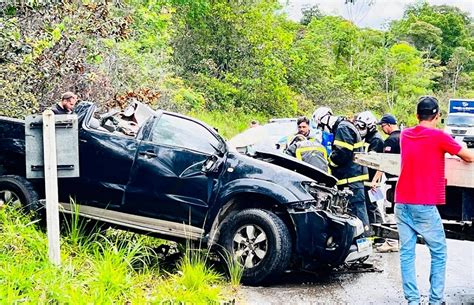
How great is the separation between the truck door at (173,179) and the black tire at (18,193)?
3.69 ft

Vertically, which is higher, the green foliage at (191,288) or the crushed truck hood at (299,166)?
the crushed truck hood at (299,166)

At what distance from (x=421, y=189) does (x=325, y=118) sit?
10.7 ft

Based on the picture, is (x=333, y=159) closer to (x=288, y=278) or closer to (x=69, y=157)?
(x=288, y=278)

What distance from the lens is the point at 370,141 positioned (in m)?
8.75

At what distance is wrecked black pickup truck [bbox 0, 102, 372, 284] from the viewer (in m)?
6.25

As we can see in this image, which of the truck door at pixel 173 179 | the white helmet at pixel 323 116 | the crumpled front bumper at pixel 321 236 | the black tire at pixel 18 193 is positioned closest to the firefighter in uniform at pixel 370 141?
the white helmet at pixel 323 116

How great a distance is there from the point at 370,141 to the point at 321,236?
2.97 metres

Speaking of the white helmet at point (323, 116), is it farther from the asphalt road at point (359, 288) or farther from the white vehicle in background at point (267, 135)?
the white vehicle in background at point (267, 135)

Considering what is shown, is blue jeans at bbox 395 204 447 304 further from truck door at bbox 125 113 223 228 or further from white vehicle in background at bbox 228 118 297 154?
white vehicle in background at bbox 228 118 297 154

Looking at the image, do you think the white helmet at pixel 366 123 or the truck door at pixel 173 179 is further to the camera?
the white helmet at pixel 366 123

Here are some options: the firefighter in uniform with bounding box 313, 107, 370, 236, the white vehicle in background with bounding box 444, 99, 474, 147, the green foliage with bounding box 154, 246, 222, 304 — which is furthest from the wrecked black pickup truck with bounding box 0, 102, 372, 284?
the white vehicle in background with bounding box 444, 99, 474, 147

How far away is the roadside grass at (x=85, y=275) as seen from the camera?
15.3 feet

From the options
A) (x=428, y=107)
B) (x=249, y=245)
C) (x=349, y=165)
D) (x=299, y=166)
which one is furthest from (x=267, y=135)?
(x=428, y=107)

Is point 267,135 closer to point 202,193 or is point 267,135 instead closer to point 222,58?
point 202,193
